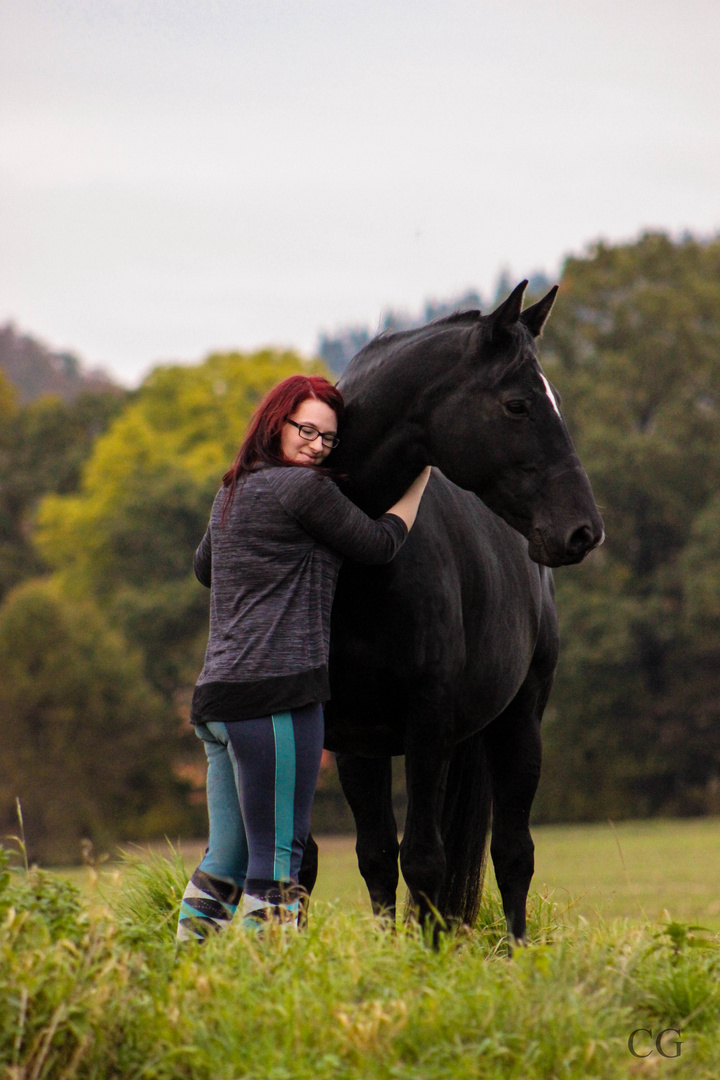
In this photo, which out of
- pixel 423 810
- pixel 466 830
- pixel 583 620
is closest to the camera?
pixel 423 810

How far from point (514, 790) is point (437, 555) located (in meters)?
1.45

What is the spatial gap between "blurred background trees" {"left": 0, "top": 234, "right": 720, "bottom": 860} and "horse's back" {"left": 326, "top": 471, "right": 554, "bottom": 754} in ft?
98.1

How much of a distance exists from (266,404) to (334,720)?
122 cm

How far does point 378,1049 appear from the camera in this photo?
136 inches

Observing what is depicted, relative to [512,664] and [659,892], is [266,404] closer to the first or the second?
[512,664]

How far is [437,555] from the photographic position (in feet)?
17.0

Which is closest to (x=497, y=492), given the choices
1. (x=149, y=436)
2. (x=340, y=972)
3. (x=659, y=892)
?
(x=340, y=972)

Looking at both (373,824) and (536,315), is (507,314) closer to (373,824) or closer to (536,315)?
(536,315)

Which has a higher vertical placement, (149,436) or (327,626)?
(149,436)

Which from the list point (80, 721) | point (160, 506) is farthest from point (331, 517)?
point (160, 506)

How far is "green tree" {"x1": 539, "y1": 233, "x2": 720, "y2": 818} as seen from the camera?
36531mm

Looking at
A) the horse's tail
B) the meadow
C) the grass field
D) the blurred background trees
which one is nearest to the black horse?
the horse's tail

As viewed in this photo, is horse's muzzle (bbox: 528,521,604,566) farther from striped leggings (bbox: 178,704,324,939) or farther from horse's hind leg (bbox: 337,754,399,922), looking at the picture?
horse's hind leg (bbox: 337,754,399,922)

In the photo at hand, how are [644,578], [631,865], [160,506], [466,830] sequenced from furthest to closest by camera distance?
1. [160,506]
2. [644,578]
3. [631,865]
4. [466,830]
